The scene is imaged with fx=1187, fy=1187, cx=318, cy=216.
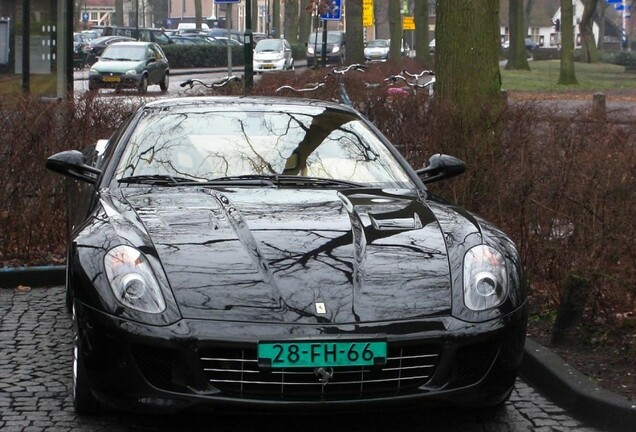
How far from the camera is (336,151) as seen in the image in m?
6.55

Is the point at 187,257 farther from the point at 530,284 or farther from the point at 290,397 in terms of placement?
the point at 530,284

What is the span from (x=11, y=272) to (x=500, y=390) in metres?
4.56

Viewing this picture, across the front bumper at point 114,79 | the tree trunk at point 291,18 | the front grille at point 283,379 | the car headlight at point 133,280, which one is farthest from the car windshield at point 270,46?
the front grille at point 283,379

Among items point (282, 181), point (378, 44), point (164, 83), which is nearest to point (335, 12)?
point (164, 83)

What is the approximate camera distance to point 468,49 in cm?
1057

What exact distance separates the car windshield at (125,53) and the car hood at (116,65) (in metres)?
0.50

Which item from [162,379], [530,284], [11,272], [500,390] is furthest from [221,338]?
[11,272]

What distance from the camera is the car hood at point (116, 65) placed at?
123ft

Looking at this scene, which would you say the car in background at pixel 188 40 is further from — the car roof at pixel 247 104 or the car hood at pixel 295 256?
the car hood at pixel 295 256

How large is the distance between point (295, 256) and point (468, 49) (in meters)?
5.89

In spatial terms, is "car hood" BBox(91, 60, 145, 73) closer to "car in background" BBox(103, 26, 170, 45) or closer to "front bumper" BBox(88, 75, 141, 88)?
"front bumper" BBox(88, 75, 141, 88)

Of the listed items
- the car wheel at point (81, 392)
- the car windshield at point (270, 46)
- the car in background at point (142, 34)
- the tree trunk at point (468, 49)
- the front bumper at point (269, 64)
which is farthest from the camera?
the car in background at point (142, 34)

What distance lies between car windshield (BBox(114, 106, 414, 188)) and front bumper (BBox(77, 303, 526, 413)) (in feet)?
5.10

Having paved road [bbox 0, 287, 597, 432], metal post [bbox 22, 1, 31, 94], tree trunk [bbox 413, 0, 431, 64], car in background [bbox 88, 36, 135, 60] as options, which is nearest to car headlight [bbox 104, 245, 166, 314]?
paved road [bbox 0, 287, 597, 432]
